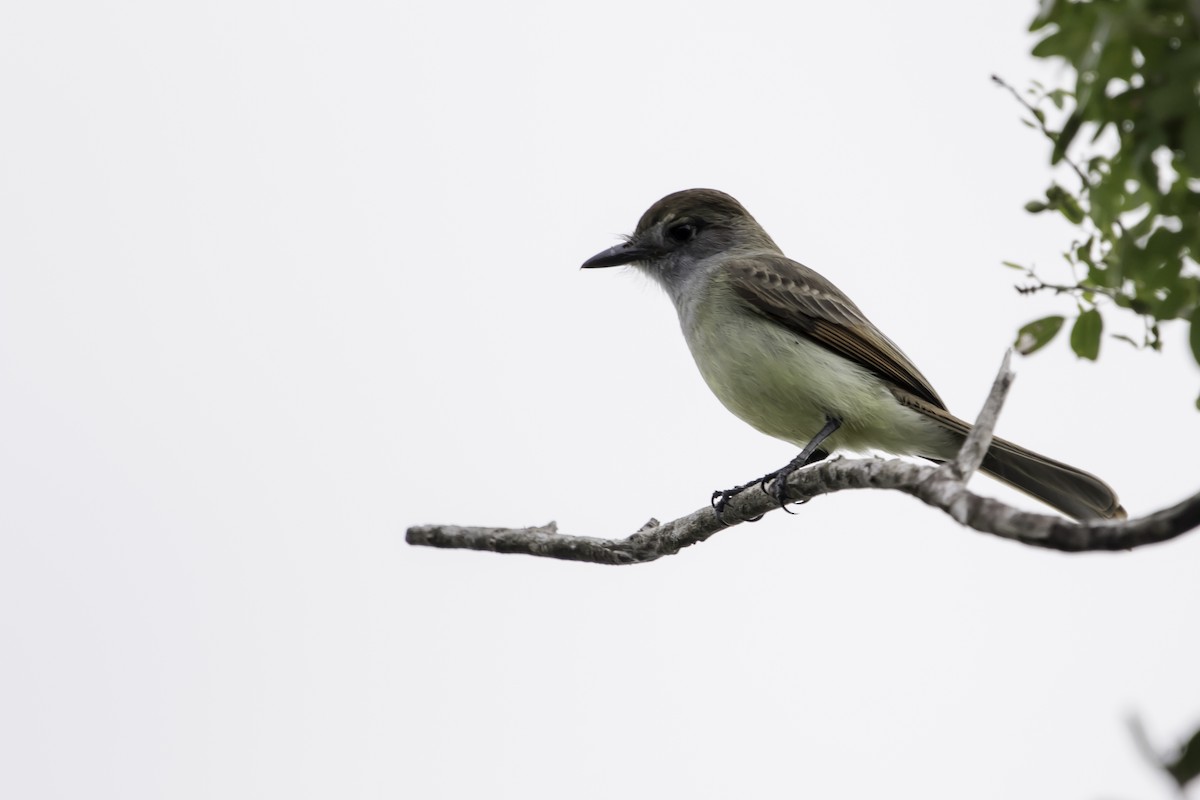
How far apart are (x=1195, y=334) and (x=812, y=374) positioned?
13.5ft

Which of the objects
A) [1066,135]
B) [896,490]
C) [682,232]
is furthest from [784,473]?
[1066,135]

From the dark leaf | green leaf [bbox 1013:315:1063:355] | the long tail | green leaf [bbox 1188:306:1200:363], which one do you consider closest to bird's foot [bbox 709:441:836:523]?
the long tail

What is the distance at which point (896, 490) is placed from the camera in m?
4.10

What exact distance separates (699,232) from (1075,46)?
6151 mm

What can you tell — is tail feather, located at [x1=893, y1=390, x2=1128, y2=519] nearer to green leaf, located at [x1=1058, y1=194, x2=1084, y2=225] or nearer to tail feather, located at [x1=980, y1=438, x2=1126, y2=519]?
tail feather, located at [x1=980, y1=438, x2=1126, y2=519]

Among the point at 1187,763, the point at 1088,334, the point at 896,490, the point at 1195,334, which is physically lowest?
the point at 1187,763

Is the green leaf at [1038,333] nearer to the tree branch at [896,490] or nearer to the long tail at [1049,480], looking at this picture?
the tree branch at [896,490]

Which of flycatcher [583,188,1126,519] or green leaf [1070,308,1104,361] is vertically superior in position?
flycatcher [583,188,1126,519]

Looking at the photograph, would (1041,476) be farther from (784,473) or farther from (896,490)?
(896,490)

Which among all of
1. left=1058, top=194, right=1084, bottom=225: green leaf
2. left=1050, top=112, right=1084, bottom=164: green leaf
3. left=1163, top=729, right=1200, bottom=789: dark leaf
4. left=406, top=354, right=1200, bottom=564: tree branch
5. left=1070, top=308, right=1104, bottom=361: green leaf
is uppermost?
left=1058, top=194, right=1084, bottom=225: green leaf

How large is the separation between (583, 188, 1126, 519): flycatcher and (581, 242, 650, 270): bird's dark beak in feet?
1.97

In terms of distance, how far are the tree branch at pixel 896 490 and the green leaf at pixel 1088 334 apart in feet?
1.37

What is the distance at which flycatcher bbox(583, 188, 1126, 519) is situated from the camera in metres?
6.89

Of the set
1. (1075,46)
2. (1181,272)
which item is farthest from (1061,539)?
(1075,46)
